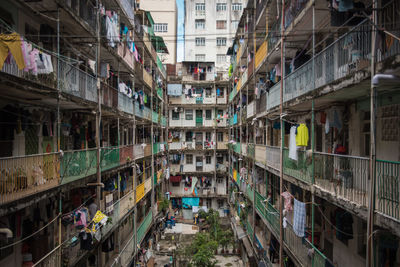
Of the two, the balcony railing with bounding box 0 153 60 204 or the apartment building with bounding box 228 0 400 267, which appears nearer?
the apartment building with bounding box 228 0 400 267

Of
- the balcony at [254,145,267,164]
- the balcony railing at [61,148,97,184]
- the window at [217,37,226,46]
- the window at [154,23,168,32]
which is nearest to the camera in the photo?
the balcony railing at [61,148,97,184]

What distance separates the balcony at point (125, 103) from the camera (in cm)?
1529

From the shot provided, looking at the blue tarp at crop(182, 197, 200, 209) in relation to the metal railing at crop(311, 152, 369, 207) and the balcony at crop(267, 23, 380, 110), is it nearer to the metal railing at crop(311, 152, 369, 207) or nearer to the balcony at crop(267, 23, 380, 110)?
the balcony at crop(267, 23, 380, 110)

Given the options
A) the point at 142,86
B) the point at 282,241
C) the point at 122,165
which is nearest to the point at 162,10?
the point at 142,86

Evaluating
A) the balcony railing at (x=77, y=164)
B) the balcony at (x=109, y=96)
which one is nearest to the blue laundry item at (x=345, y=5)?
the balcony railing at (x=77, y=164)

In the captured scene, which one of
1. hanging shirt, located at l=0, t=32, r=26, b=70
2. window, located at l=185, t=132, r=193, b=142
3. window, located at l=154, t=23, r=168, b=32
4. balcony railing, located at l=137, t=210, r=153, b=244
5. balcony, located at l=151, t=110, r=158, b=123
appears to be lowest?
balcony railing, located at l=137, t=210, r=153, b=244

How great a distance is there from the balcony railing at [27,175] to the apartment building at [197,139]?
23774 mm

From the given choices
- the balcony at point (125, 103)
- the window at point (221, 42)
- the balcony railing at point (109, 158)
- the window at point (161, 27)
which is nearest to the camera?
the balcony railing at point (109, 158)

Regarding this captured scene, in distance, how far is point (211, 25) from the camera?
124ft

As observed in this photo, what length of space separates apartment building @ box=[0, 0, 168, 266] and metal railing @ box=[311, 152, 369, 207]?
24.7 ft

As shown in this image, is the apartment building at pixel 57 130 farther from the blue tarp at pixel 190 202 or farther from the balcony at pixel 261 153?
the blue tarp at pixel 190 202

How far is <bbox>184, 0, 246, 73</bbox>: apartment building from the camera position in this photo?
37656mm

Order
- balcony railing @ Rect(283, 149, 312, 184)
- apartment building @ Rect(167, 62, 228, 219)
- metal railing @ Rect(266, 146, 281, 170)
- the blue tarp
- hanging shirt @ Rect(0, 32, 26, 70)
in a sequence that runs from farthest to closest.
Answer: the blue tarp < apartment building @ Rect(167, 62, 228, 219) < metal railing @ Rect(266, 146, 281, 170) < balcony railing @ Rect(283, 149, 312, 184) < hanging shirt @ Rect(0, 32, 26, 70)

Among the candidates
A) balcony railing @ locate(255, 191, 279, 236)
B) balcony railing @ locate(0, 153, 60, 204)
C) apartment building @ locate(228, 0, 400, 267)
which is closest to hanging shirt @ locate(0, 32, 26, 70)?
balcony railing @ locate(0, 153, 60, 204)
